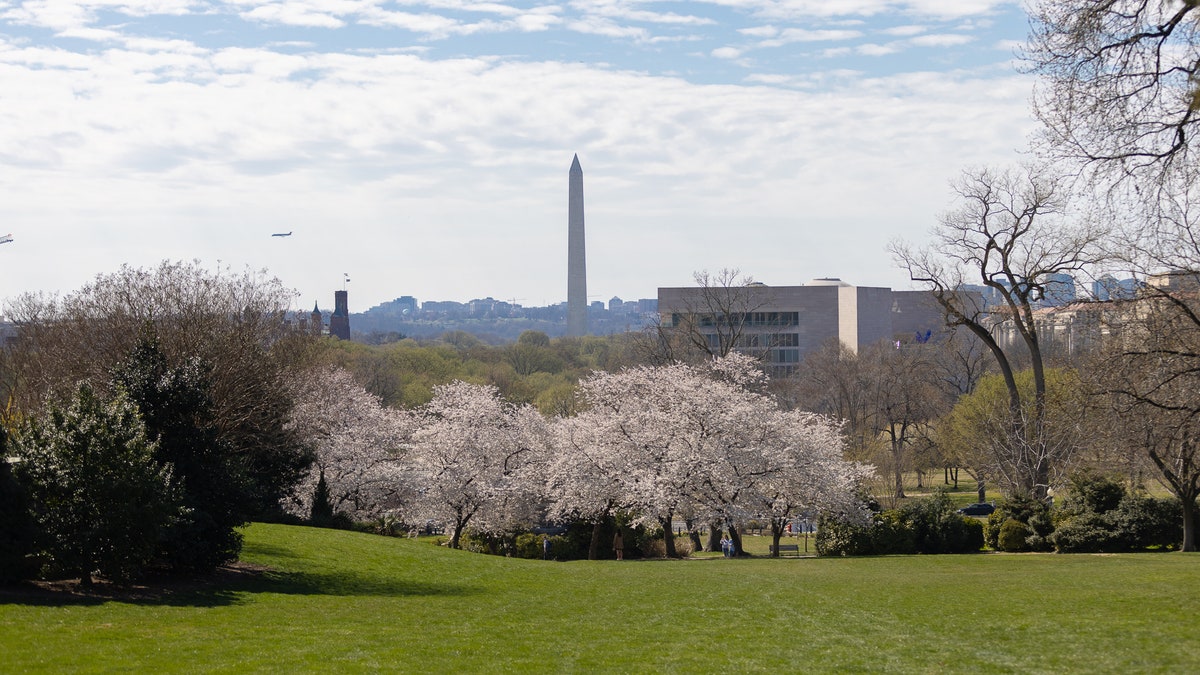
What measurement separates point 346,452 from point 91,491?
99.2 feet

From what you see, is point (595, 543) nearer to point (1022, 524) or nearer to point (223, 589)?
point (1022, 524)

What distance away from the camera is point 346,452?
156 ft

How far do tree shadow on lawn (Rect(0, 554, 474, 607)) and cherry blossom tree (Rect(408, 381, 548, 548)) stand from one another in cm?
1964

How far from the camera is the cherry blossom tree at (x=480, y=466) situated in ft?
141

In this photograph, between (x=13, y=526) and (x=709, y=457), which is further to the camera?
(x=709, y=457)

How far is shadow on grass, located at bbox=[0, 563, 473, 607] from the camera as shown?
16719 mm

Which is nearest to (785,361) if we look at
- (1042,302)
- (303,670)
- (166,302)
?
(1042,302)

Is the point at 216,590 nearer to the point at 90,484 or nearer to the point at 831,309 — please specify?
the point at 90,484

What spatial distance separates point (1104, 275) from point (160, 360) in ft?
74.4

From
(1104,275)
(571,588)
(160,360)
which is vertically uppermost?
(1104,275)

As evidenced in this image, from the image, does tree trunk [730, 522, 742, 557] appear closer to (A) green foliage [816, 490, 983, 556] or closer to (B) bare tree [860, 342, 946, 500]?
(A) green foliage [816, 490, 983, 556]

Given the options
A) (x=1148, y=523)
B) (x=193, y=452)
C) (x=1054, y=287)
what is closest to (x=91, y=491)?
(x=193, y=452)

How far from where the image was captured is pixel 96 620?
48.9 feet

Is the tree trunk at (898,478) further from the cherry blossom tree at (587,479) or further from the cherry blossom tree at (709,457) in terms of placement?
the cherry blossom tree at (587,479)
